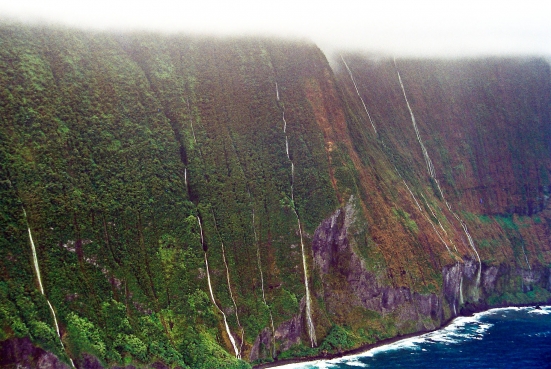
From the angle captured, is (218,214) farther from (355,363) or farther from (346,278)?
→ (355,363)

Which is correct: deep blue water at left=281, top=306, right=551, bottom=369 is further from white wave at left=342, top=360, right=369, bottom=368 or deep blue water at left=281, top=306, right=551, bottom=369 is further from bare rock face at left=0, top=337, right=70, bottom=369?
bare rock face at left=0, top=337, right=70, bottom=369

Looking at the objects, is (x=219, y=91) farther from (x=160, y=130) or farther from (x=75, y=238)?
(x=75, y=238)

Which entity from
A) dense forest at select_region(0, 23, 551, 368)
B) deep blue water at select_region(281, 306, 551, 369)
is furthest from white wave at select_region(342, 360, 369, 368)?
dense forest at select_region(0, 23, 551, 368)

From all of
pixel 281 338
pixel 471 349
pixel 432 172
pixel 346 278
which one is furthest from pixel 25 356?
pixel 432 172

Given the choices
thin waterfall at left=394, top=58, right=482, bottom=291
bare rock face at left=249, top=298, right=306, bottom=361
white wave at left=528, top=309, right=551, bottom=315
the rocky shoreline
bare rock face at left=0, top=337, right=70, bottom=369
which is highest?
thin waterfall at left=394, top=58, right=482, bottom=291

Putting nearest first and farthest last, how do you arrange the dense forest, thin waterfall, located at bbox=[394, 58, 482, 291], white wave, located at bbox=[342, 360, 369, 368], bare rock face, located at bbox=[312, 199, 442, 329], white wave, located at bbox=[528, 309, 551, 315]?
1. the dense forest
2. white wave, located at bbox=[342, 360, 369, 368]
3. bare rock face, located at bbox=[312, 199, 442, 329]
4. white wave, located at bbox=[528, 309, 551, 315]
5. thin waterfall, located at bbox=[394, 58, 482, 291]

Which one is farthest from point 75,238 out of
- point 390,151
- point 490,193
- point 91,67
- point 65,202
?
point 490,193

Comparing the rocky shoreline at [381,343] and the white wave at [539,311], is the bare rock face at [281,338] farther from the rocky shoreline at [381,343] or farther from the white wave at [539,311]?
the white wave at [539,311]
